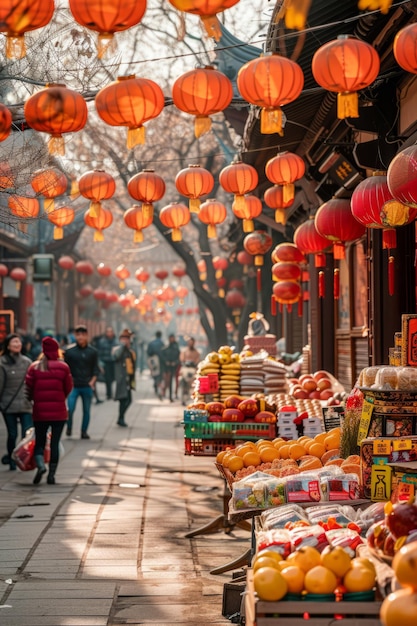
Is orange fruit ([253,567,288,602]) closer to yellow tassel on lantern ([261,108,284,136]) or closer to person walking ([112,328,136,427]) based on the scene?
yellow tassel on lantern ([261,108,284,136])

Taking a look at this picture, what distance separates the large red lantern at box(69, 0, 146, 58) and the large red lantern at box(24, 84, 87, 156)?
2356mm

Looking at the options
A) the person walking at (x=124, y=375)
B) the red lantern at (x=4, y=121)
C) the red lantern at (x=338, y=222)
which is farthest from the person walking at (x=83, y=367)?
the red lantern at (x=4, y=121)

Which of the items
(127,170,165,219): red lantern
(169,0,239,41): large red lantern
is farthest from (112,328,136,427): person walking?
(169,0,239,41): large red lantern

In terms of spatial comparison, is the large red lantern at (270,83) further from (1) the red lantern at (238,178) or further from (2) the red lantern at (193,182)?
(2) the red lantern at (193,182)

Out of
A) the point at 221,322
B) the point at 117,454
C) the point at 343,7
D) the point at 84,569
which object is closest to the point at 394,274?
the point at 343,7

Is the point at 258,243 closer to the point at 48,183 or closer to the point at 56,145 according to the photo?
the point at 48,183

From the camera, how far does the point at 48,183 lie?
11938 millimetres

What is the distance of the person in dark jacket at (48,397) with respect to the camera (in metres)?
13.4

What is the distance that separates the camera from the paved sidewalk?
23.9 ft

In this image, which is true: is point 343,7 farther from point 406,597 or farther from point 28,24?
point 406,597

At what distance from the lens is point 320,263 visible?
48.8ft

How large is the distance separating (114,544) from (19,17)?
16.8 feet

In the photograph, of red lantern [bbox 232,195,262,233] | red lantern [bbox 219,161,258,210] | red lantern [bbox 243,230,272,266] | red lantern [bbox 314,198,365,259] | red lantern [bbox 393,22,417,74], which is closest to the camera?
red lantern [bbox 393,22,417,74]

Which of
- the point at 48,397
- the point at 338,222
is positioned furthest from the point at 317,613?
the point at 48,397
